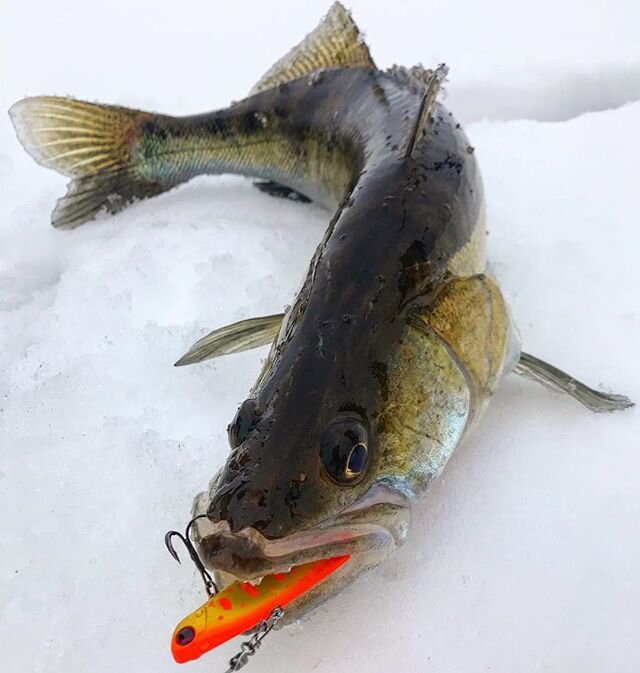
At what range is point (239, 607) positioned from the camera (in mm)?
1346

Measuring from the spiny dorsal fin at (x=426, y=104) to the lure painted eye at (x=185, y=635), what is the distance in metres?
1.36

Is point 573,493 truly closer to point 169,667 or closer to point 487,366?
point 487,366

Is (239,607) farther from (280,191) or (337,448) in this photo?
(280,191)

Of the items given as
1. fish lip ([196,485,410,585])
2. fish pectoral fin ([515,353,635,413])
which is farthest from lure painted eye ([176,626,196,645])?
fish pectoral fin ([515,353,635,413])

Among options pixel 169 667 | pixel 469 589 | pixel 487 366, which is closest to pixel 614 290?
pixel 487 366

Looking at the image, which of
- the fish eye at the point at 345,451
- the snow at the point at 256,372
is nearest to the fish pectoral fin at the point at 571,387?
the snow at the point at 256,372

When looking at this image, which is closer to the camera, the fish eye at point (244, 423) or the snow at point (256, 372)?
the fish eye at point (244, 423)

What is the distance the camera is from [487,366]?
1871mm

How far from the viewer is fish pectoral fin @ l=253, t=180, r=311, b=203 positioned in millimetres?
3205

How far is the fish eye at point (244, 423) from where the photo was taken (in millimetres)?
1467

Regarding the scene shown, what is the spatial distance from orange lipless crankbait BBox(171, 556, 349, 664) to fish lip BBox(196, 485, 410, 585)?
4cm

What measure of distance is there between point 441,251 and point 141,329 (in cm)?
106

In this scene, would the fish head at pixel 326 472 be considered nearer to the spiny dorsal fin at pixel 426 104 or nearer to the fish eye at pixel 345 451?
the fish eye at pixel 345 451

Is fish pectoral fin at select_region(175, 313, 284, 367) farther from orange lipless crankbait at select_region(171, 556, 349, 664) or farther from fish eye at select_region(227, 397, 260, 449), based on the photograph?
orange lipless crankbait at select_region(171, 556, 349, 664)
